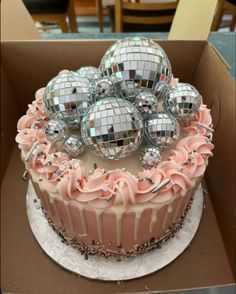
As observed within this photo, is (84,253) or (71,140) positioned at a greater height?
(71,140)

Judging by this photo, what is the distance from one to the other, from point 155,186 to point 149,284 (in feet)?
1.12

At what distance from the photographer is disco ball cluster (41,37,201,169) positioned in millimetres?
641

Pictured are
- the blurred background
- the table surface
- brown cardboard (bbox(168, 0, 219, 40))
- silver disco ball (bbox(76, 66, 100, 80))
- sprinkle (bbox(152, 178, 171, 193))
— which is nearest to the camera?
sprinkle (bbox(152, 178, 171, 193))

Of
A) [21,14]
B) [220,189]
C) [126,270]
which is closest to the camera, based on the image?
[126,270]

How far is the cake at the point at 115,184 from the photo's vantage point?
631 millimetres

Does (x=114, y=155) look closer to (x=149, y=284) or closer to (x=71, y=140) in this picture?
(x=71, y=140)

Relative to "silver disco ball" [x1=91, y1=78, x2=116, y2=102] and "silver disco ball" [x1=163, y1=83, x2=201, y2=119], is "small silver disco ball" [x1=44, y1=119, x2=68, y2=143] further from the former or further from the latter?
"silver disco ball" [x1=163, y1=83, x2=201, y2=119]

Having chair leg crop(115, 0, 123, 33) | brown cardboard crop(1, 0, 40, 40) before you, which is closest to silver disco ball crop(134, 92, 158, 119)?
brown cardboard crop(1, 0, 40, 40)

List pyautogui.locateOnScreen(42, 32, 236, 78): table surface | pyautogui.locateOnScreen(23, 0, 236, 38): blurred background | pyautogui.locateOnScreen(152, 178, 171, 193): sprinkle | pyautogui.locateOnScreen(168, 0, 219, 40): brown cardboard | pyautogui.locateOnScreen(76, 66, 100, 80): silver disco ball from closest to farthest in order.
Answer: pyautogui.locateOnScreen(152, 178, 171, 193): sprinkle, pyautogui.locateOnScreen(76, 66, 100, 80): silver disco ball, pyautogui.locateOnScreen(168, 0, 219, 40): brown cardboard, pyautogui.locateOnScreen(42, 32, 236, 78): table surface, pyautogui.locateOnScreen(23, 0, 236, 38): blurred background

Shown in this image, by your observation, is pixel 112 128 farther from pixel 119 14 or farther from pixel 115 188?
pixel 119 14

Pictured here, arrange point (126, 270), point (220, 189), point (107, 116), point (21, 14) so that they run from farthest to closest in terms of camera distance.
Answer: point (21, 14), point (220, 189), point (126, 270), point (107, 116)

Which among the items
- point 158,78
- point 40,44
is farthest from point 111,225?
point 40,44

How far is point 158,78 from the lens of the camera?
0.69 metres

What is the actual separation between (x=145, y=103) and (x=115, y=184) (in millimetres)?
196
